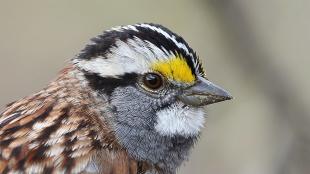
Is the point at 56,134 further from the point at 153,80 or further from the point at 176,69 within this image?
the point at 176,69

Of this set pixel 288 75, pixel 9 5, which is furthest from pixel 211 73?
pixel 9 5

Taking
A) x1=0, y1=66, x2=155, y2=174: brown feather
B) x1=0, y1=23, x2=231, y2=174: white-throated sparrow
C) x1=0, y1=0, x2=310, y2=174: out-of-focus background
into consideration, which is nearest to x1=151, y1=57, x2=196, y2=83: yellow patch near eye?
x1=0, y1=23, x2=231, y2=174: white-throated sparrow

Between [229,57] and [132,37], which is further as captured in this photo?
[229,57]

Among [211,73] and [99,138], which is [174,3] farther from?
[99,138]

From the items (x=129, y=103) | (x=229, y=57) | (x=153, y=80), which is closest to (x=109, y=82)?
(x=129, y=103)

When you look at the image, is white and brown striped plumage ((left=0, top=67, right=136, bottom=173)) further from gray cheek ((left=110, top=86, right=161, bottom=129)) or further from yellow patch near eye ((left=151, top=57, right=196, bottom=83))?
yellow patch near eye ((left=151, top=57, right=196, bottom=83))

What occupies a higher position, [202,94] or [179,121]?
[202,94]

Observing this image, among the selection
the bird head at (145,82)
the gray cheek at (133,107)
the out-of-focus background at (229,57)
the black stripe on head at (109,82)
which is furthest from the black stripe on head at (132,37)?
the out-of-focus background at (229,57)

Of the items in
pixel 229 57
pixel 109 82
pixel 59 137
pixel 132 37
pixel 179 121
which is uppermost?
pixel 132 37
